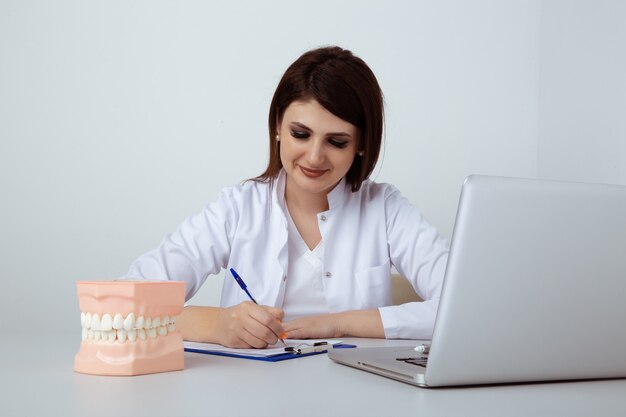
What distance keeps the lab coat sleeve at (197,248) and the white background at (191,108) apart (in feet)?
3.44

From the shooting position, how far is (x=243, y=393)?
965mm

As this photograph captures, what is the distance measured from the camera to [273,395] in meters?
0.95

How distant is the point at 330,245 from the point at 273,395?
1.32 metres

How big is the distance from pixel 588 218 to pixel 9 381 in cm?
80

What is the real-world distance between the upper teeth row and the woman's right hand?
0.31m

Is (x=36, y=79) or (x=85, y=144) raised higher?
(x=36, y=79)

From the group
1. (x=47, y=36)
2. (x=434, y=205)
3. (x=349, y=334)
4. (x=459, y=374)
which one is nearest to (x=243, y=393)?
(x=459, y=374)

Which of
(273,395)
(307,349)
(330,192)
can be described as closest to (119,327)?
(273,395)

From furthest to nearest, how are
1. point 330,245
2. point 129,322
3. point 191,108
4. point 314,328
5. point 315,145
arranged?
point 191,108 < point 330,245 < point 315,145 < point 314,328 < point 129,322

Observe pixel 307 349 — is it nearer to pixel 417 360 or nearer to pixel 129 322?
pixel 417 360

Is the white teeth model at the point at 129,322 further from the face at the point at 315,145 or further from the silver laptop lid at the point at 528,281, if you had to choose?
the face at the point at 315,145

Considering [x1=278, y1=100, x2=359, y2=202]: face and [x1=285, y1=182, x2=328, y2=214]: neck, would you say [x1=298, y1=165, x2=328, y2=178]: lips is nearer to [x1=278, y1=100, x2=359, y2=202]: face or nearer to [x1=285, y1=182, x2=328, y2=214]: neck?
[x1=278, y1=100, x2=359, y2=202]: face

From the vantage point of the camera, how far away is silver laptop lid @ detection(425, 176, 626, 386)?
929mm

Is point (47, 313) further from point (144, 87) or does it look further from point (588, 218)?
point (588, 218)
